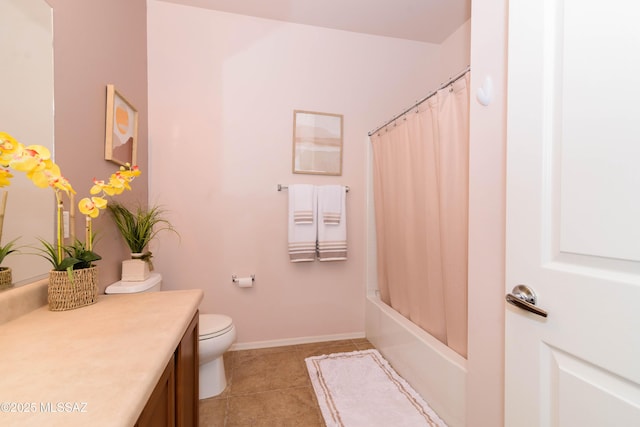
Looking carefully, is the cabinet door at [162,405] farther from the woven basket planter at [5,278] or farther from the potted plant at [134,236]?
the potted plant at [134,236]

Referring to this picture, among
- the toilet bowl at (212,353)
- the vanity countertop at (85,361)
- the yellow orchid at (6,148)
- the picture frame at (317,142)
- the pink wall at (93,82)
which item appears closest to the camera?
the vanity countertop at (85,361)

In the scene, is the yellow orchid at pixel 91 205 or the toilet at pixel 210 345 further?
the toilet at pixel 210 345

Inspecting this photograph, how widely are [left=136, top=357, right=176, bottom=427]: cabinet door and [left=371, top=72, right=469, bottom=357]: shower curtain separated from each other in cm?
131

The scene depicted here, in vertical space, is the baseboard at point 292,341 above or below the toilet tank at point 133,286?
below

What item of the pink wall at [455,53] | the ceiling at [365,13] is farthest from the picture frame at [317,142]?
the pink wall at [455,53]

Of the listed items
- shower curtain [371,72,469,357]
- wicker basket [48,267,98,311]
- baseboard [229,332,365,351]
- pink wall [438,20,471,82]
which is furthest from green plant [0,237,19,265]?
pink wall [438,20,471,82]

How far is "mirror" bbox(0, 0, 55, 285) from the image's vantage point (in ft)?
2.98

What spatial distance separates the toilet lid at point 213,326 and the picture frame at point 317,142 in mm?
1238

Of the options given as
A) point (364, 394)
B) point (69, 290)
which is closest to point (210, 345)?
point (69, 290)

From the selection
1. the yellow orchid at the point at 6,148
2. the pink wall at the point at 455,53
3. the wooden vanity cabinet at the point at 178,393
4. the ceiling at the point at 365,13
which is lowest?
the wooden vanity cabinet at the point at 178,393

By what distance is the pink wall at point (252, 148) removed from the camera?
81.1 inches

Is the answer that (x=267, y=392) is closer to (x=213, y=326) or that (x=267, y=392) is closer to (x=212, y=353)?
(x=212, y=353)

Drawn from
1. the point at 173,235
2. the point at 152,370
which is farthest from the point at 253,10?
the point at 152,370

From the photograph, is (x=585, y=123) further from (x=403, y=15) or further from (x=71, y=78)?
(x=403, y=15)
